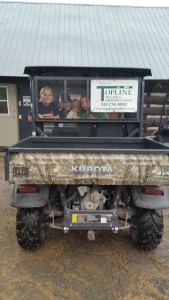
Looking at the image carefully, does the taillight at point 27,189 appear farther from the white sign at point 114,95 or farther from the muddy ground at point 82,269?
the white sign at point 114,95

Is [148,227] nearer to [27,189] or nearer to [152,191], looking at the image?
[152,191]

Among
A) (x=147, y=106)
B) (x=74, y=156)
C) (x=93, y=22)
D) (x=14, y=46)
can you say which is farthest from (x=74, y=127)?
(x=93, y=22)

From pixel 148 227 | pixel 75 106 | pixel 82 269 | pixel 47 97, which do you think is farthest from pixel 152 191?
pixel 47 97

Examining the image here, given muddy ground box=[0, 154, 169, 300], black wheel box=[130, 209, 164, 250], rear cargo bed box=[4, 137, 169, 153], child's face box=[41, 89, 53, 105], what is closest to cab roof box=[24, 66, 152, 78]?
child's face box=[41, 89, 53, 105]

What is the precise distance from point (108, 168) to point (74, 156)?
37 cm

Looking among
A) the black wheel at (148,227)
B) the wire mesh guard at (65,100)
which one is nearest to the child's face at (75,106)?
the wire mesh guard at (65,100)

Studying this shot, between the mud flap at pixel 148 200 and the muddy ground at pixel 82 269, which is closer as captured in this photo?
the muddy ground at pixel 82 269

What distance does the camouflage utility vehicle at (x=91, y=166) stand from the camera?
2730mm

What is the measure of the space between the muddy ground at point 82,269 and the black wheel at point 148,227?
0.66 feet

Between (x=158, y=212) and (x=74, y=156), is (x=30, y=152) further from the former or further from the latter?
(x=158, y=212)

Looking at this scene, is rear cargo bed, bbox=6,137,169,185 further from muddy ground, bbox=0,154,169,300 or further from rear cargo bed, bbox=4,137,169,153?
rear cargo bed, bbox=4,137,169,153

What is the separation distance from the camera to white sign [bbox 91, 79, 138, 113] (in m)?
3.98

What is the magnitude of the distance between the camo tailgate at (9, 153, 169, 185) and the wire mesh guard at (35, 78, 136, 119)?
152 centimetres

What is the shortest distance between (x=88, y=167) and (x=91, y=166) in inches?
1.3
